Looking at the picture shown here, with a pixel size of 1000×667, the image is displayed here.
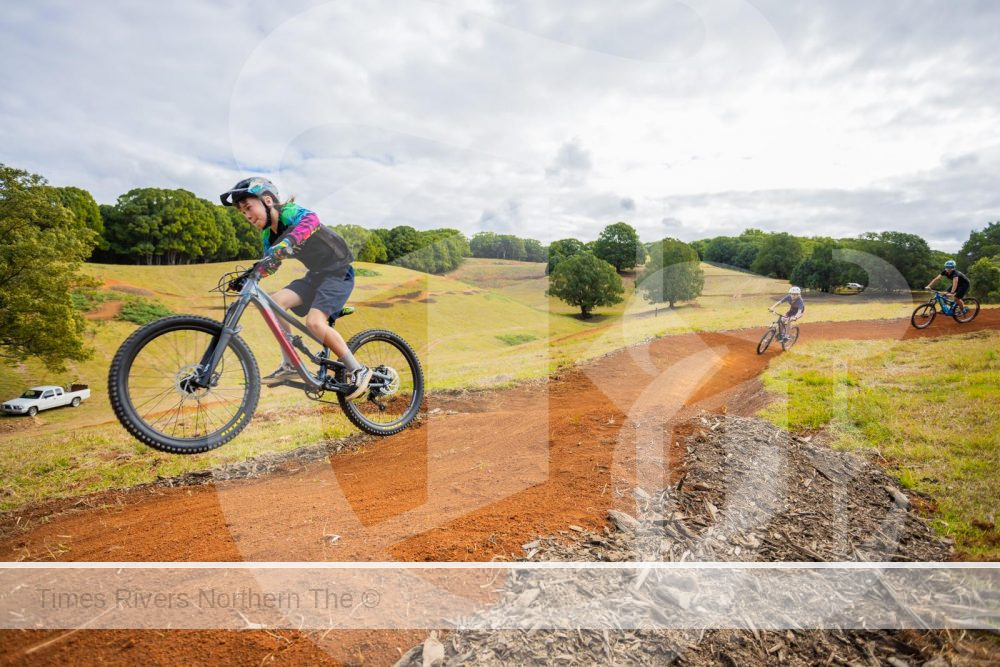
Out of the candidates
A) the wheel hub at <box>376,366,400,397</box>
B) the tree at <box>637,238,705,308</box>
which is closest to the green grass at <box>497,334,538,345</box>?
the tree at <box>637,238,705,308</box>

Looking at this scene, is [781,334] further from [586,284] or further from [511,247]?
[586,284]

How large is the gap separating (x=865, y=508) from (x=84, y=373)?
36.5 metres

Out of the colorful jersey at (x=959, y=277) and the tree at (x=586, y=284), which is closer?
the colorful jersey at (x=959, y=277)

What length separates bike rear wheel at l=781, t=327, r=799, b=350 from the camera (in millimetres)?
17731

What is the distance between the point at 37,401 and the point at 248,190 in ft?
73.4

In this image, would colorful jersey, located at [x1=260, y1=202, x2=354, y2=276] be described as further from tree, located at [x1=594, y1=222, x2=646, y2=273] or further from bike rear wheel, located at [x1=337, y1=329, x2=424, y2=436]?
tree, located at [x1=594, y1=222, x2=646, y2=273]

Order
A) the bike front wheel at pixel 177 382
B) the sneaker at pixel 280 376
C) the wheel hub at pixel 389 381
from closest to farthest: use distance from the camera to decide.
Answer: the bike front wheel at pixel 177 382 < the sneaker at pixel 280 376 < the wheel hub at pixel 389 381

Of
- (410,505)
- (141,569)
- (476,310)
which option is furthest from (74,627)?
(476,310)

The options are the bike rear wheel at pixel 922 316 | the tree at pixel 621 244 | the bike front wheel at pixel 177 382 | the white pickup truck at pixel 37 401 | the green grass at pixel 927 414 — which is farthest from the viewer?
the tree at pixel 621 244

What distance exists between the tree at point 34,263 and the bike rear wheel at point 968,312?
69.7ft

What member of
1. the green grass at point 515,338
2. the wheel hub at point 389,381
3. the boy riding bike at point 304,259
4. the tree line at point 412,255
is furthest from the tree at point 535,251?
the green grass at point 515,338

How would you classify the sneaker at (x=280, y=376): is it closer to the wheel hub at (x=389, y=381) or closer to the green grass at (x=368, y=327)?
the green grass at (x=368, y=327)

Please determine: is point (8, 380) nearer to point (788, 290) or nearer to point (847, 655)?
point (847, 655)
